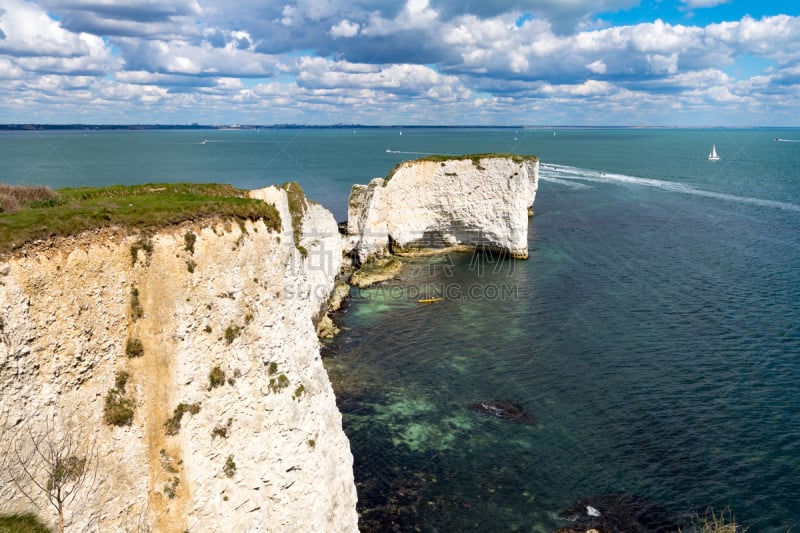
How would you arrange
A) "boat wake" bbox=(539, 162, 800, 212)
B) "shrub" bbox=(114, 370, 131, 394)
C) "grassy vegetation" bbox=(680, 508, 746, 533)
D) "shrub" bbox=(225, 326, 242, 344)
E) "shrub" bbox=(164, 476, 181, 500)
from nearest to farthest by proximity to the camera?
"shrub" bbox=(114, 370, 131, 394) → "shrub" bbox=(164, 476, 181, 500) → "shrub" bbox=(225, 326, 242, 344) → "grassy vegetation" bbox=(680, 508, 746, 533) → "boat wake" bbox=(539, 162, 800, 212)

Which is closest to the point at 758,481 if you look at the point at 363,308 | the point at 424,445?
the point at 424,445

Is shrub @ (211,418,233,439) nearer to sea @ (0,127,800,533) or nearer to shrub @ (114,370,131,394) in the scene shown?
shrub @ (114,370,131,394)

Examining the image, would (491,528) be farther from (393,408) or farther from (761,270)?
(761,270)

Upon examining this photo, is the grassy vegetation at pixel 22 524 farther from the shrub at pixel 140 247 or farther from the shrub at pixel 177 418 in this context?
the shrub at pixel 140 247

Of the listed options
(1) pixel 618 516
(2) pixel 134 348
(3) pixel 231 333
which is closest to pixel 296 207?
(3) pixel 231 333

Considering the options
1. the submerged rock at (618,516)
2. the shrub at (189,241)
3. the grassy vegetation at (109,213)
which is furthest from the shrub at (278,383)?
the submerged rock at (618,516)

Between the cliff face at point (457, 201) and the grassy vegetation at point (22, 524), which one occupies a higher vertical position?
the cliff face at point (457, 201)

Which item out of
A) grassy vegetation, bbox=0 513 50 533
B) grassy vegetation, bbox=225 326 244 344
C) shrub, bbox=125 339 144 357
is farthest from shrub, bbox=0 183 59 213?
grassy vegetation, bbox=0 513 50 533
